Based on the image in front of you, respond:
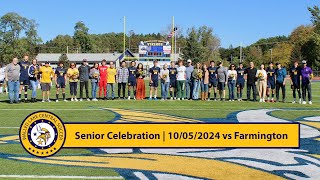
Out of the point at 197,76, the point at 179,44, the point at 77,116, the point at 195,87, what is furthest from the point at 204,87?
the point at 179,44

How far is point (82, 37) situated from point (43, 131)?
348 ft

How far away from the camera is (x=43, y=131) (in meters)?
5.30

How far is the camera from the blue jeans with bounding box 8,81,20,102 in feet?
52.9

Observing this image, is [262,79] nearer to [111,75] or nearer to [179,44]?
[111,75]

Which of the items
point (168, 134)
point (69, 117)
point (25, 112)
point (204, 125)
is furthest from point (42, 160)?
point (25, 112)

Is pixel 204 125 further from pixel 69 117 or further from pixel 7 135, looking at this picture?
pixel 69 117

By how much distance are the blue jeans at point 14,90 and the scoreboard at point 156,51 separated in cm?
3220

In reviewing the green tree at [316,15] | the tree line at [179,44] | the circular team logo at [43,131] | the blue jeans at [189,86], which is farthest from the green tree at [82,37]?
the circular team logo at [43,131]

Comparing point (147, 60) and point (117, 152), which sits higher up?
point (147, 60)

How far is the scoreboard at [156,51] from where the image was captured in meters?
48.8

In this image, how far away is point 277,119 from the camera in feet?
39.3

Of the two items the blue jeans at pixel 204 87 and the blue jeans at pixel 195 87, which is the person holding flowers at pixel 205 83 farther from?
the blue jeans at pixel 195 87

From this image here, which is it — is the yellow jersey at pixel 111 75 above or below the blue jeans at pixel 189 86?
above

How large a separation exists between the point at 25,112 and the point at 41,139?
854cm
